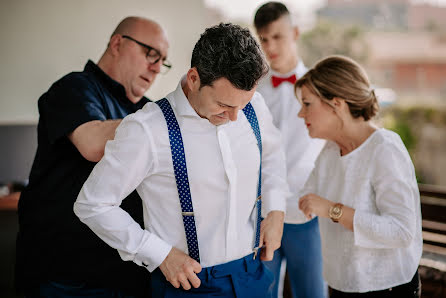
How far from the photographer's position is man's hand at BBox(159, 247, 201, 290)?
4.11 feet

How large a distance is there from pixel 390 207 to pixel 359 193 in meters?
A: 0.14

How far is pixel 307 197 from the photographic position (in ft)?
5.99

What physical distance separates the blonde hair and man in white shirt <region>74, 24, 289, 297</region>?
1.83 ft

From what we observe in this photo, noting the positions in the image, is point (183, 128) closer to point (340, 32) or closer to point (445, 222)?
point (445, 222)

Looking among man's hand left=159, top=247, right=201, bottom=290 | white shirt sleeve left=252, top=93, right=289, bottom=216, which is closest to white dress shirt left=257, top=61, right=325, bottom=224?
white shirt sleeve left=252, top=93, right=289, bottom=216

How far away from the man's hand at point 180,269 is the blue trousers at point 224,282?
2.7 inches

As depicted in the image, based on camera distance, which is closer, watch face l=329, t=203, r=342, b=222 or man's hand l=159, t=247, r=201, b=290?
man's hand l=159, t=247, r=201, b=290

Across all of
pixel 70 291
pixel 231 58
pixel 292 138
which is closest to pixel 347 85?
pixel 292 138

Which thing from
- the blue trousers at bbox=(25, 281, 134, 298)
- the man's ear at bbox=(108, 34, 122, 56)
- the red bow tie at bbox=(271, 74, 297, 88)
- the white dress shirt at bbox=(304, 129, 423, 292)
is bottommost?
the blue trousers at bbox=(25, 281, 134, 298)

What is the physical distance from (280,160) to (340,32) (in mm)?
15901

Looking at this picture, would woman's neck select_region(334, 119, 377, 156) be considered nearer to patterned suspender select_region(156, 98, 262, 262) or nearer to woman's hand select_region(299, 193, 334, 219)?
woman's hand select_region(299, 193, 334, 219)

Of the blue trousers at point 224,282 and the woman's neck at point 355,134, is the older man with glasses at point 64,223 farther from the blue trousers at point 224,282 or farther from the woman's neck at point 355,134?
the woman's neck at point 355,134

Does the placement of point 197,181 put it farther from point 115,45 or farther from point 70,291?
point 115,45

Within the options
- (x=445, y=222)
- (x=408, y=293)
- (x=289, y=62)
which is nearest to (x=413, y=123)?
→ (x=445, y=222)
